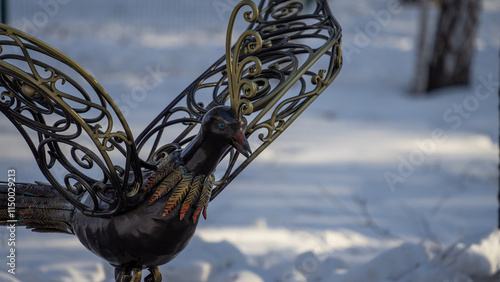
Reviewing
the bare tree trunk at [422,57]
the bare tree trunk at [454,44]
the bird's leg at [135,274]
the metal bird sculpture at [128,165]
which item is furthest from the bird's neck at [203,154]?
the bare tree trunk at [454,44]

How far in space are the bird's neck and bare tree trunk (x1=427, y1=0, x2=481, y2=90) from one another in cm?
436

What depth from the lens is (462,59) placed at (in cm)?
515

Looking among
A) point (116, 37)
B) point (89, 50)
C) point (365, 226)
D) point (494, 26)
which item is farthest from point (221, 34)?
point (365, 226)

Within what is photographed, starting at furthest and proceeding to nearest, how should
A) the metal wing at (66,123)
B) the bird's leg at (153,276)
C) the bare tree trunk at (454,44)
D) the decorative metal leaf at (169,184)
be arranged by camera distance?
the bare tree trunk at (454,44) → the bird's leg at (153,276) → the decorative metal leaf at (169,184) → the metal wing at (66,123)

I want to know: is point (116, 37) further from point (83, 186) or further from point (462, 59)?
point (83, 186)

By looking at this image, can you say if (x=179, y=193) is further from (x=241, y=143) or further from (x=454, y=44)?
(x=454, y=44)

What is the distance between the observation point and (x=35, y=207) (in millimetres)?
1176

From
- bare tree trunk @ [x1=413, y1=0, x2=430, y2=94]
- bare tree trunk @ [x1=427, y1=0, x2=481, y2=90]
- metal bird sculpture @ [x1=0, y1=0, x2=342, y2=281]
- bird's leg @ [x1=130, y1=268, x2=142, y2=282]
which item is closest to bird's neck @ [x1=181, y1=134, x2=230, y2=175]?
metal bird sculpture @ [x1=0, y1=0, x2=342, y2=281]

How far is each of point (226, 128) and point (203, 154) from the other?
81 mm

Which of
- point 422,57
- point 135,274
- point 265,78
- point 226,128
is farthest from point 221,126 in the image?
point 422,57

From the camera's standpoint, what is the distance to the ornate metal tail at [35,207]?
117cm

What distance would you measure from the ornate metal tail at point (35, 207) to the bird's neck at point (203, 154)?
274mm

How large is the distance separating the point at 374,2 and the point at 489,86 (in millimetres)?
3380

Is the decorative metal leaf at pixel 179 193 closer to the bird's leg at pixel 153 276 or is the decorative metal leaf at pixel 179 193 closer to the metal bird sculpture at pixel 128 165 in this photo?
the metal bird sculpture at pixel 128 165
